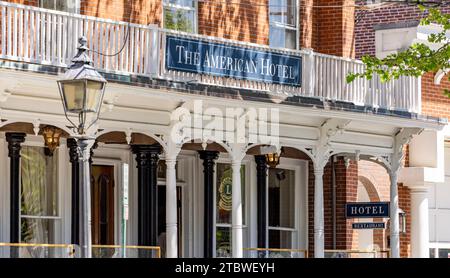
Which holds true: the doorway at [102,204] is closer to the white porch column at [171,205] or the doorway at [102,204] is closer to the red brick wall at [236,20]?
the white porch column at [171,205]

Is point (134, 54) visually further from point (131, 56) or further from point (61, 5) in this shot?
point (61, 5)

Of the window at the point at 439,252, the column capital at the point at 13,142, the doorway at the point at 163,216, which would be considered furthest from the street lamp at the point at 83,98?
the window at the point at 439,252

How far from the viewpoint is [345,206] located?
2906 centimetres

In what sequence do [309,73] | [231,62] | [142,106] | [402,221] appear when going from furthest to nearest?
[402,221]
[309,73]
[231,62]
[142,106]

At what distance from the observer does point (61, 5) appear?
2448 centimetres

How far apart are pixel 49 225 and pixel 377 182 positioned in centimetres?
901

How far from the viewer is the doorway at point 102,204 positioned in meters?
25.7

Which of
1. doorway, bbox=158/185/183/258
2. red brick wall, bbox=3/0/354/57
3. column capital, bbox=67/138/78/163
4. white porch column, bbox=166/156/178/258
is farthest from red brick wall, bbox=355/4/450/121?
column capital, bbox=67/138/78/163

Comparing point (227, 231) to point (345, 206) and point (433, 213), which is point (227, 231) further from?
point (433, 213)

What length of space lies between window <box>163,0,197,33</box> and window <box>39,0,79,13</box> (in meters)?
2.20

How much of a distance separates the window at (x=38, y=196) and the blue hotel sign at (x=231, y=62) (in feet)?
9.17

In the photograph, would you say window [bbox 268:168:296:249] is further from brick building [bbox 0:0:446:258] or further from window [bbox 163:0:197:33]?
window [bbox 163:0:197:33]

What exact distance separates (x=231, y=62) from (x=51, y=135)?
3.30 meters

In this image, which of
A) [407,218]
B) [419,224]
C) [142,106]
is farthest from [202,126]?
[407,218]
